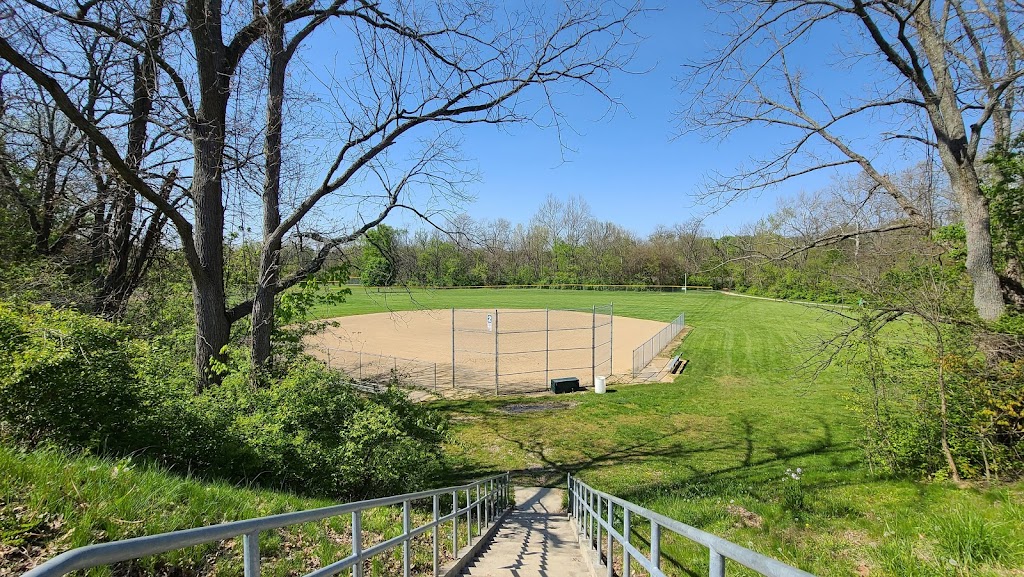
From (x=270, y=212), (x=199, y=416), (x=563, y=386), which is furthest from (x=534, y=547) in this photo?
(x=563, y=386)

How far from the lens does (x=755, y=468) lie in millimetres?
11141

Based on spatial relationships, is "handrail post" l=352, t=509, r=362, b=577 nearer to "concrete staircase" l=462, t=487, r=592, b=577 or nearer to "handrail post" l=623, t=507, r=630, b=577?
"handrail post" l=623, t=507, r=630, b=577

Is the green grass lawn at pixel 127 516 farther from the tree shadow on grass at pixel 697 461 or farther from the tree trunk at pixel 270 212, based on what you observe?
the tree shadow on grass at pixel 697 461

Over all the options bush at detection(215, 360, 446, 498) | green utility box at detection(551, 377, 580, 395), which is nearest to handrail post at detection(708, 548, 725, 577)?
bush at detection(215, 360, 446, 498)

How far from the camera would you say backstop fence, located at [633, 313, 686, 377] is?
82.4 feet

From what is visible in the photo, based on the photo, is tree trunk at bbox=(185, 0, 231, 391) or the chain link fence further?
the chain link fence

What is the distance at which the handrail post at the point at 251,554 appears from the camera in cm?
167

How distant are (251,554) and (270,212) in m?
7.58

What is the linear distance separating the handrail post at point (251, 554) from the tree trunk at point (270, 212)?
6601 mm

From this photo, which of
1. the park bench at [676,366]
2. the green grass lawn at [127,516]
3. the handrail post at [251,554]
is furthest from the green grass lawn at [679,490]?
the park bench at [676,366]

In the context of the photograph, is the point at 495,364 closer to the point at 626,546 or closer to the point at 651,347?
the point at 651,347

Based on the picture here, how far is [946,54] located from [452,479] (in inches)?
513

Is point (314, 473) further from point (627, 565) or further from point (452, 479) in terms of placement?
point (452, 479)

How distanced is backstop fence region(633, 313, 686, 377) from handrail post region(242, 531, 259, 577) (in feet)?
75.5
